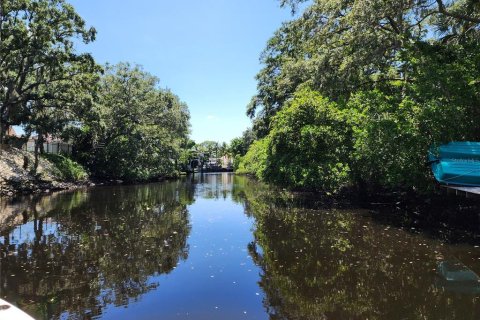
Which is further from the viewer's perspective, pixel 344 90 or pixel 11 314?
pixel 344 90

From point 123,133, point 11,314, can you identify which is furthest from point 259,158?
point 11,314

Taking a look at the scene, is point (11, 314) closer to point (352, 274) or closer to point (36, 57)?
point (352, 274)

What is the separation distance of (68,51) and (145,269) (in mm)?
22123

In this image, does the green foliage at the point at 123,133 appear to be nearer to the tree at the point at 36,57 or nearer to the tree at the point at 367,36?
the tree at the point at 36,57

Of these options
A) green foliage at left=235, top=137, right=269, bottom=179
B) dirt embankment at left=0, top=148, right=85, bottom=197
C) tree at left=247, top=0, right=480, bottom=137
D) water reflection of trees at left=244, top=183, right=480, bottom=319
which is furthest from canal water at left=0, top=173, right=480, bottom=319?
dirt embankment at left=0, top=148, right=85, bottom=197

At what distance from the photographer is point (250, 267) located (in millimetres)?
8102

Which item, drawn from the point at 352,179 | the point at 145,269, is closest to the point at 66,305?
the point at 145,269

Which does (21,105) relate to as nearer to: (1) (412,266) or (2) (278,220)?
(2) (278,220)

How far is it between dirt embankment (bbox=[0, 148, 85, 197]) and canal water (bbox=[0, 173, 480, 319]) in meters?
13.4

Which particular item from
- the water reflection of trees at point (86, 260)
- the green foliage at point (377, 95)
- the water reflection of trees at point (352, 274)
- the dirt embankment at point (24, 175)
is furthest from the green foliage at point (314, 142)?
the dirt embankment at point (24, 175)

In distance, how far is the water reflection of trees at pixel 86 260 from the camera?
20.2 ft

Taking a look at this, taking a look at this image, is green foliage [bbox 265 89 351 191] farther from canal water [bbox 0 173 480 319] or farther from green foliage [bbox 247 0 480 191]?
canal water [bbox 0 173 480 319]

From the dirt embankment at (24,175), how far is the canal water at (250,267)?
13450 millimetres

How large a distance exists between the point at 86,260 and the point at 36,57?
65.8 ft
